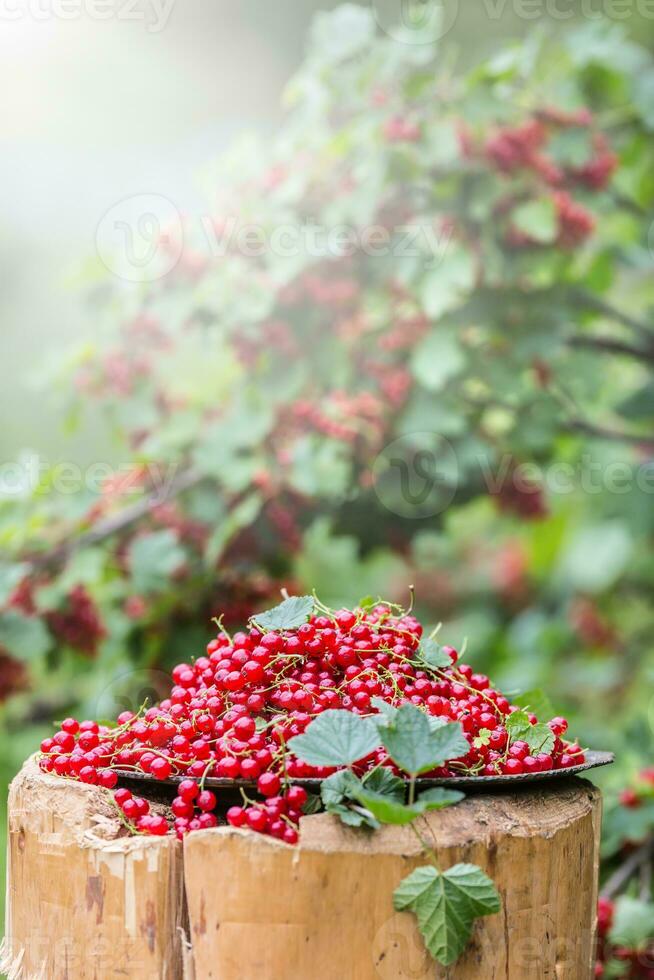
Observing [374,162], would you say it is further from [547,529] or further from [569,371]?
[547,529]

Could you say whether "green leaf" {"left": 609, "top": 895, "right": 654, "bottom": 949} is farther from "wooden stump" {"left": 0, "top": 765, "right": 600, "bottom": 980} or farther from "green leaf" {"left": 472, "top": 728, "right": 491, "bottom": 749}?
"green leaf" {"left": 472, "top": 728, "right": 491, "bottom": 749}

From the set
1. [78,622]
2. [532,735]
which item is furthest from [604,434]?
[532,735]

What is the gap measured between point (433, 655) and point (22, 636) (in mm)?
1006

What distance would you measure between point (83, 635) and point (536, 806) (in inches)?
46.8

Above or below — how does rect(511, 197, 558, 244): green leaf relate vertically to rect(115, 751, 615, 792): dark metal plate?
above

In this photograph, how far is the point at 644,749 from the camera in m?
1.91

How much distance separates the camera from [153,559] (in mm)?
1848

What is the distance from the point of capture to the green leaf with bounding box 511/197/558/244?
72.4 inches

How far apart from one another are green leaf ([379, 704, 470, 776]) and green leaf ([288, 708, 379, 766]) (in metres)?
0.03

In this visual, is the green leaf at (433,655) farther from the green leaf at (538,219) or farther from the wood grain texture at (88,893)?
the green leaf at (538,219)

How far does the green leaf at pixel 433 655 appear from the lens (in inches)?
39.1

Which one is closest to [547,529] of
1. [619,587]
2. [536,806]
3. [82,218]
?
[619,587]

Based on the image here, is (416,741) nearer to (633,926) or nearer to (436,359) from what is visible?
(633,926)

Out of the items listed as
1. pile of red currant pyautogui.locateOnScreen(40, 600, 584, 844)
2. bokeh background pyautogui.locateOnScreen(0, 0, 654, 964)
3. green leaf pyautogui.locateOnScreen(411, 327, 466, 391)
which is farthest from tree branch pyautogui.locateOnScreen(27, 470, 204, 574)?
pile of red currant pyautogui.locateOnScreen(40, 600, 584, 844)
